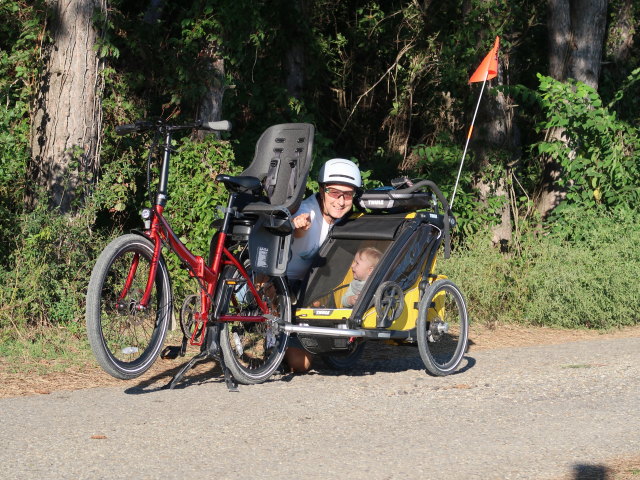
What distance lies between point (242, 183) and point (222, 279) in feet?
2.11

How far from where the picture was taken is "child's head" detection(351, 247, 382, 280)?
764cm

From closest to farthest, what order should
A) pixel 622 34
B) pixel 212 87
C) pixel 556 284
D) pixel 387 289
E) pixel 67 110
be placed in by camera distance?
pixel 387 289
pixel 67 110
pixel 556 284
pixel 212 87
pixel 622 34

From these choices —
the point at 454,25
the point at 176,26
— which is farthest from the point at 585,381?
the point at 454,25

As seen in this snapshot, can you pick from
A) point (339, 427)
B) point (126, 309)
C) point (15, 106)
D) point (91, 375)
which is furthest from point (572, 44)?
point (339, 427)

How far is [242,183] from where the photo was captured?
6883 millimetres

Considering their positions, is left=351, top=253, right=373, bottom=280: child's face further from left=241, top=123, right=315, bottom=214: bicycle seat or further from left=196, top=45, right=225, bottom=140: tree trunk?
left=196, top=45, right=225, bottom=140: tree trunk

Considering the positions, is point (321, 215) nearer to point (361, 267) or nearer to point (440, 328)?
point (361, 267)

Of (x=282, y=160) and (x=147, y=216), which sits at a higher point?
(x=282, y=160)

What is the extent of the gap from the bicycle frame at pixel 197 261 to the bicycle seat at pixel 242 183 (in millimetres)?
80

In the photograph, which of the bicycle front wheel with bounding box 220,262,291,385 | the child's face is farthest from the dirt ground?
the child's face

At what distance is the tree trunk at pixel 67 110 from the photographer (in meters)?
9.95

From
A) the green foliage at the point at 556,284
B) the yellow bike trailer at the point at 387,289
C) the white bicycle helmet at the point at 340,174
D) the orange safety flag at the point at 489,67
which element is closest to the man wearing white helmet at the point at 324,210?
the white bicycle helmet at the point at 340,174

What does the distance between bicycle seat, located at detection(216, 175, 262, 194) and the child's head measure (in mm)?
1050

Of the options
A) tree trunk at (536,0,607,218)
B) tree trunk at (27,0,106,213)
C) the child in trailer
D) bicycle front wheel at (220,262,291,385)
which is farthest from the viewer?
tree trunk at (536,0,607,218)
